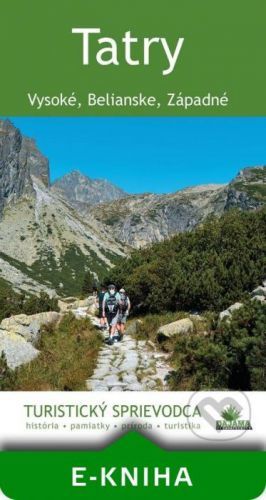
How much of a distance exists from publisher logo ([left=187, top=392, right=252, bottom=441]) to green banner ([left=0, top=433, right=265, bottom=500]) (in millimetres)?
259

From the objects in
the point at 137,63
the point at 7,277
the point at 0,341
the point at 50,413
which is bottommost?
the point at 50,413

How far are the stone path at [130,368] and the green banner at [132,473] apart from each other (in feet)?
9.61

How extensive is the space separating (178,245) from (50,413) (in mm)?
16376

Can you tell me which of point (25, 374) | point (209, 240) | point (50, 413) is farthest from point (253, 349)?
point (209, 240)

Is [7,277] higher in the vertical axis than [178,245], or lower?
higher

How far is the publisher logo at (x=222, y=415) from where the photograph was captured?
6622mm

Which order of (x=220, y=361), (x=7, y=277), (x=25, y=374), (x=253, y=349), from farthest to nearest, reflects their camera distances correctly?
1. (x=7, y=277)
2. (x=25, y=374)
3. (x=220, y=361)
4. (x=253, y=349)

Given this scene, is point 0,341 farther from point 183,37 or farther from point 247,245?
point 247,245

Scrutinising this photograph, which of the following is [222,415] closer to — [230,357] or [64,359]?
[230,357]

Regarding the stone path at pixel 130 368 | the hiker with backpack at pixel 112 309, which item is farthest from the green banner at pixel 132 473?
the hiker with backpack at pixel 112 309

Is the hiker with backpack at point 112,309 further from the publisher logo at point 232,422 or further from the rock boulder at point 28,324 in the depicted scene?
the publisher logo at point 232,422

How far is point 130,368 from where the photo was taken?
11820mm

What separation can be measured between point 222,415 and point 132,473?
57.8 inches

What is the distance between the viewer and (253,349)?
341 inches
